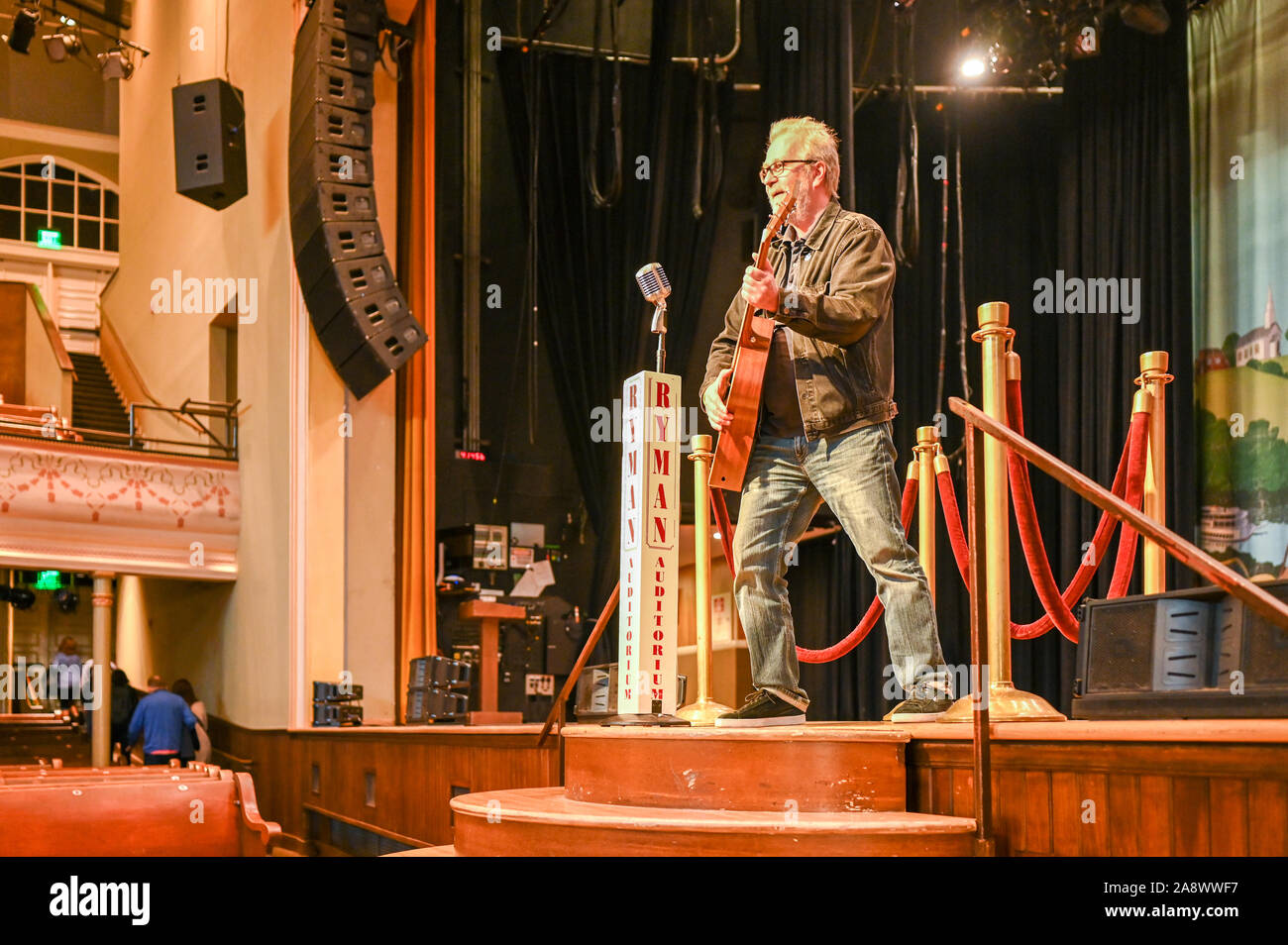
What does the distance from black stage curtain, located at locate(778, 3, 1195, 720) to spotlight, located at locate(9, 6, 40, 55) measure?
6.02 m

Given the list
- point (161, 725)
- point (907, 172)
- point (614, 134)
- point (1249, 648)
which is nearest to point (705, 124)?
point (614, 134)

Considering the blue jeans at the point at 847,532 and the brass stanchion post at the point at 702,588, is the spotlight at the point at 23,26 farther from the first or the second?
the blue jeans at the point at 847,532

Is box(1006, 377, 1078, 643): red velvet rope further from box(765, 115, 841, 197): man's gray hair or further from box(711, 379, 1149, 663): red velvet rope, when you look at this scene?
box(765, 115, 841, 197): man's gray hair

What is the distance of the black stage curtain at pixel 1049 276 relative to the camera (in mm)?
8258

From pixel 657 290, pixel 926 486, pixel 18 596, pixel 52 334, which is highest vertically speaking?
pixel 52 334

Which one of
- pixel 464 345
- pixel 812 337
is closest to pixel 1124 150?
pixel 464 345

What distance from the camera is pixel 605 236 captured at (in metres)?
10.1

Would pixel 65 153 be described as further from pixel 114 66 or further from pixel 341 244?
pixel 341 244

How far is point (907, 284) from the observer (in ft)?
31.3

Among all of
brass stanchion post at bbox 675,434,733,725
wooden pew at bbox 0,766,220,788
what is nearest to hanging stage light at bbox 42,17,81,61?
wooden pew at bbox 0,766,220,788

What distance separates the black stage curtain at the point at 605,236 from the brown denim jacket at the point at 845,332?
6767mm

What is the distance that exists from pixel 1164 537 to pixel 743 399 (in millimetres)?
1164

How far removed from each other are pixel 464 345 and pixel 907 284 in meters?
→ 3.33
